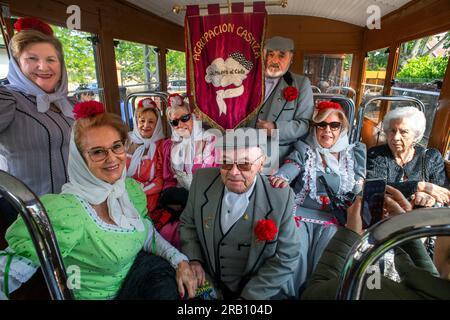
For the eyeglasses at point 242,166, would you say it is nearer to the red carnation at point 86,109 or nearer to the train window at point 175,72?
the red carnation at point 86,109

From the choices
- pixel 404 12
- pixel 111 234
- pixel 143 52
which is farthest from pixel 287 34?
pixel 111 234

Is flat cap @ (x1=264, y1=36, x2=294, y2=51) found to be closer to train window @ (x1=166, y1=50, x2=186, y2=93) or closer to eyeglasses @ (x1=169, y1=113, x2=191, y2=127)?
eyeglasses @ (x1=169, y1=113, x2=191, y2=127)

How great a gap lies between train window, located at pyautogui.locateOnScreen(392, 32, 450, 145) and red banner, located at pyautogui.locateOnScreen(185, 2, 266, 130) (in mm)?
2127

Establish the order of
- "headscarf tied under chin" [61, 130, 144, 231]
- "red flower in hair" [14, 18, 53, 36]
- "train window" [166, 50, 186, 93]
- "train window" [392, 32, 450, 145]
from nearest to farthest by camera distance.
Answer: "headscarf tied under chin" [61, 130, 144, 231] → "red flower in hair" [14, 18, 53, 36] → "train window" [392, 32, 450, 145] → "train window" [166, 50, 186, 93]

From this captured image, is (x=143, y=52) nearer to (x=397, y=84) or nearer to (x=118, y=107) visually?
(x=118, y=107)

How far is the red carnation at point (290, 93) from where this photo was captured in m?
1.98

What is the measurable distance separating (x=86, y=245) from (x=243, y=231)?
720 mm

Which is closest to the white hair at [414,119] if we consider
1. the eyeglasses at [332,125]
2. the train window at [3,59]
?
the eyeglasses at [332,125]

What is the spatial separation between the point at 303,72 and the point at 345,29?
1359 millimetres

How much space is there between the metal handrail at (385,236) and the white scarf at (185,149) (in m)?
1.66

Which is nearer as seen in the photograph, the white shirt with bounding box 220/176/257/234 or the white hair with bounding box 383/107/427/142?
the white shirt with bounding box 220/176/257/234

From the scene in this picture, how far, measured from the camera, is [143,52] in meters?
5.22

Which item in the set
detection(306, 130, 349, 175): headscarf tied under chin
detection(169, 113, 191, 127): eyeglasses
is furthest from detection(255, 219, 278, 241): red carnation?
detection(169, 113, 191, 127): eyeglasses

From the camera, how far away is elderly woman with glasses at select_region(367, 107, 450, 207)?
74.5 inches
